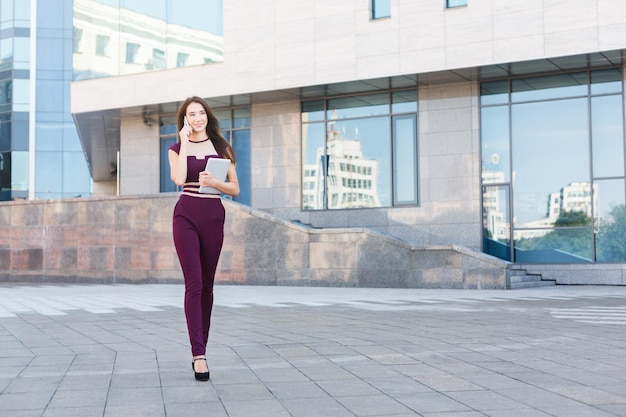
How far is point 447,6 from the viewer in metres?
21.2

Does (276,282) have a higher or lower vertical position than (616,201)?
lower

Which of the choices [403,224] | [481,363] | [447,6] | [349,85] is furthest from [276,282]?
[481,363]

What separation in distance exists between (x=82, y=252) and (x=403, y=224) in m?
8.86

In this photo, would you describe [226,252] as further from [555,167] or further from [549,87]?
[549,87]

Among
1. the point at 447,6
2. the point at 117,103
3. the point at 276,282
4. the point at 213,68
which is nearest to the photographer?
the point at 276,282

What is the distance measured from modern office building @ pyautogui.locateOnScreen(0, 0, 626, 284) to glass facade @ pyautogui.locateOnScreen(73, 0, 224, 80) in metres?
0.05

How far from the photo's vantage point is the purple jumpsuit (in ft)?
18.0

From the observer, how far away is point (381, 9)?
22.1 metres

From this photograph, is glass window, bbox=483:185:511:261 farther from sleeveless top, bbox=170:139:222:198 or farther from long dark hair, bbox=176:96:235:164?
sleeveless top, bbox=170:139:222:198

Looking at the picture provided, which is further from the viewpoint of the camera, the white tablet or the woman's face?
the woman's face

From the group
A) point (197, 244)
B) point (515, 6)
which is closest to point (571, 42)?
point (515, 6)

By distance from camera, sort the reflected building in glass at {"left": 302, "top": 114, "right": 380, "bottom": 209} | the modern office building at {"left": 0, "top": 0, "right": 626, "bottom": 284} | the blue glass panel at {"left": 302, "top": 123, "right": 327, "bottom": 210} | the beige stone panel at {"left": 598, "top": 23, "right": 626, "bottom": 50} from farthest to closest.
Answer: the blue glass panel at {"left": 302, "top": 123, "right": 327, "bottom": 210}
the reflected building in glass at {"left": 302, "top": 114, "right": 380, "bottom": 209}
the modern office building at {"left": 0, "top": 0, "right": 626, "bottom": 284}
the beige stone panel at {"left": 598, "top": 23, "right": 626, "bottom": 50}

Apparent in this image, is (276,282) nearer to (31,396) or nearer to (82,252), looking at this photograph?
(82,252)

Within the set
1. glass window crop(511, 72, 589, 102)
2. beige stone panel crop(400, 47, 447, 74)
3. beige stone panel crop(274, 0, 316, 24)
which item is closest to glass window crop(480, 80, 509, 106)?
glass window crop(511, 72, 589, 102)
